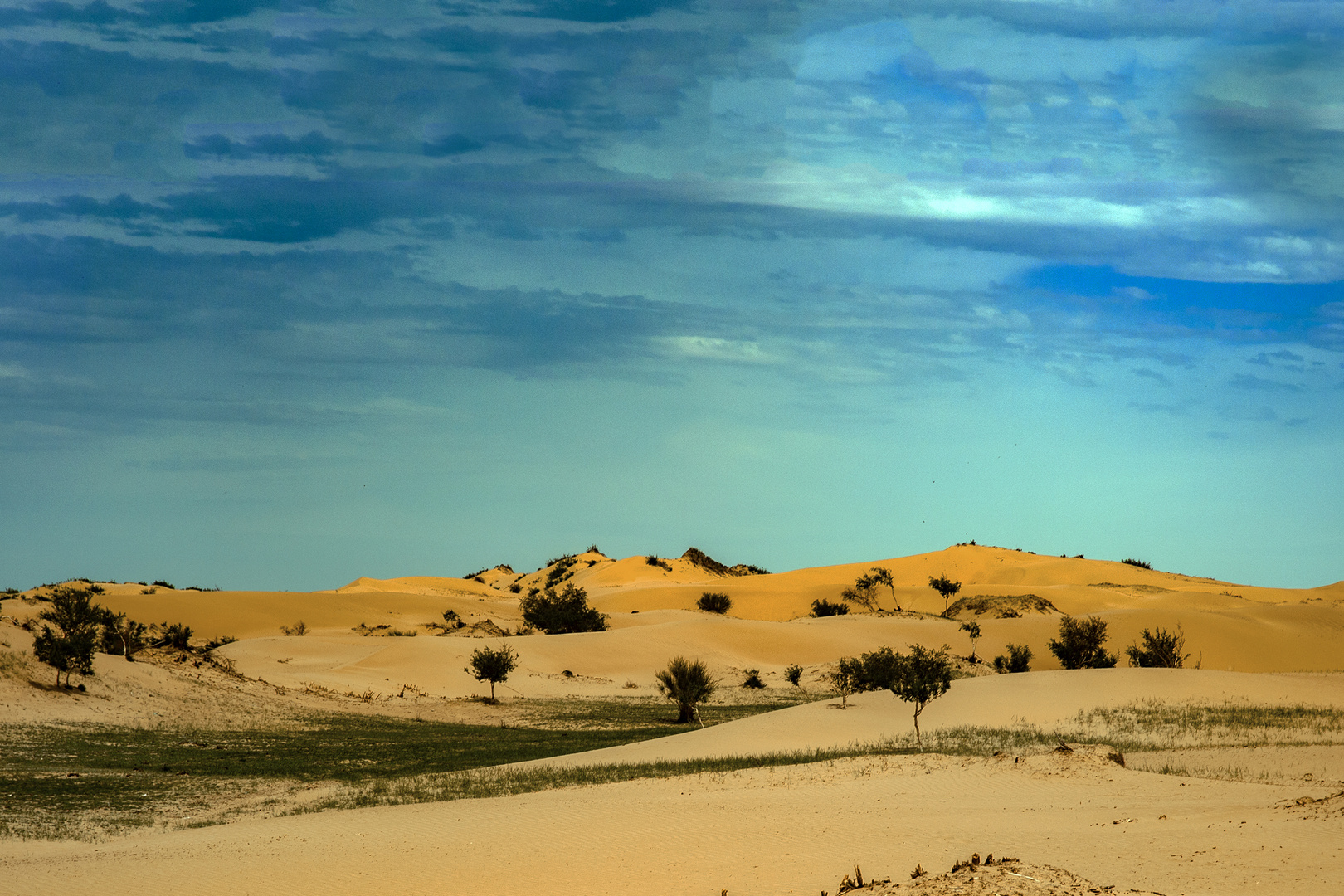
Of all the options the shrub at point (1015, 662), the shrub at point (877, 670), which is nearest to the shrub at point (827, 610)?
the shrub at point (1015, 662)

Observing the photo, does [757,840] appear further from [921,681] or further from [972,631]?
[972,631]

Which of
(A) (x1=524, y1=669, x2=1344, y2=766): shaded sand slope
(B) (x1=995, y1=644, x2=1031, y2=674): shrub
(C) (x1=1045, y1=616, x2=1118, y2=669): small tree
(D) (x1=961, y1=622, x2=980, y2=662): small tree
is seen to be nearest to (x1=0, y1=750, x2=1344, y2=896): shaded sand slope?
(A) (x1=524, y1=669, x2=1344, y2=766): shaded sand slope

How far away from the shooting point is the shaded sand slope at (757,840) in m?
11.1

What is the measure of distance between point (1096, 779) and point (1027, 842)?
18.0ft

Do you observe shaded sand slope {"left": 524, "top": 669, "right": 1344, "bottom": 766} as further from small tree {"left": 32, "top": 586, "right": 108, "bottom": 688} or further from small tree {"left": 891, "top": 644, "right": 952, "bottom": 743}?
small tree {"left": 32, "top": 586, "right": 108, "bottom": 688}

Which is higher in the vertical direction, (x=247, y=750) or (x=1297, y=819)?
(x=1297, y=819)

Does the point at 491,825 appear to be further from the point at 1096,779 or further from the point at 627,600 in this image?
the point at 627,600

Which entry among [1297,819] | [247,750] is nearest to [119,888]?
[1297,819]

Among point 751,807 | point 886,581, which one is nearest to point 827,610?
point 886,581

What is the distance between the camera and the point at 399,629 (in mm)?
67438

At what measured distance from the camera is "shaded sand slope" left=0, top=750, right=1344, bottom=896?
1113 cm

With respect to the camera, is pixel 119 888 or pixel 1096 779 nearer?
pixel 119 888

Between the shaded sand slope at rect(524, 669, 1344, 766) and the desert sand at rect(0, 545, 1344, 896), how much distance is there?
Result: 12 cm

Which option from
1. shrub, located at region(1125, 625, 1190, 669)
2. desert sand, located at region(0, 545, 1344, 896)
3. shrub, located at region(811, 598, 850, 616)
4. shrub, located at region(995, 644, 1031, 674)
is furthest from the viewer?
shrub, located at region(811, 598, 850, 616)
